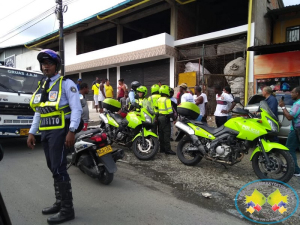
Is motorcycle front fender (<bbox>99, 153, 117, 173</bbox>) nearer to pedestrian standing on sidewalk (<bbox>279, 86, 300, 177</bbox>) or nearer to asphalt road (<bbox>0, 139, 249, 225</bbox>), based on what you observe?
asphalt road (<bbox>0, 139, 249, 225</bbox>)

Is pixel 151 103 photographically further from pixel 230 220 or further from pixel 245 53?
pixel 245 53

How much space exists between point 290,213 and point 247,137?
133cm

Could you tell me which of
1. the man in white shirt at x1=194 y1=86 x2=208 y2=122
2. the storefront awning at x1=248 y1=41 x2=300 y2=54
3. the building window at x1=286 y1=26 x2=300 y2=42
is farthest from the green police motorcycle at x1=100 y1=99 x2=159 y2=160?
the building window at x1=286 y1=26 x2=300 y2=42

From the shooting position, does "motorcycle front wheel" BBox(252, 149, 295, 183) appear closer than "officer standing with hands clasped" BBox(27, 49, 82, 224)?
No

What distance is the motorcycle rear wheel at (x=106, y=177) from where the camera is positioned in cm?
370

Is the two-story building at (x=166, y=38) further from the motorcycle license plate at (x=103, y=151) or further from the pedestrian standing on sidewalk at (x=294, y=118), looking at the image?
the motorcycle license plate at (x=103, y=151)

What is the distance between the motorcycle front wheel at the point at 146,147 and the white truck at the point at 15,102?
2.72 m

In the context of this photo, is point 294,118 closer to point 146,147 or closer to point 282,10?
point 146,147

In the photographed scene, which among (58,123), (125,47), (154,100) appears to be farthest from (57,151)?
(125,47)

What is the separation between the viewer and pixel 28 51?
2239cm

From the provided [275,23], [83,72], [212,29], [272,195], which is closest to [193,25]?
[212,29]

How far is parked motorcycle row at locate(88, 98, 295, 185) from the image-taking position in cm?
378

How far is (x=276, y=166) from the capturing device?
3754 millimetres

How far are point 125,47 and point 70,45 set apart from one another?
248 inches
